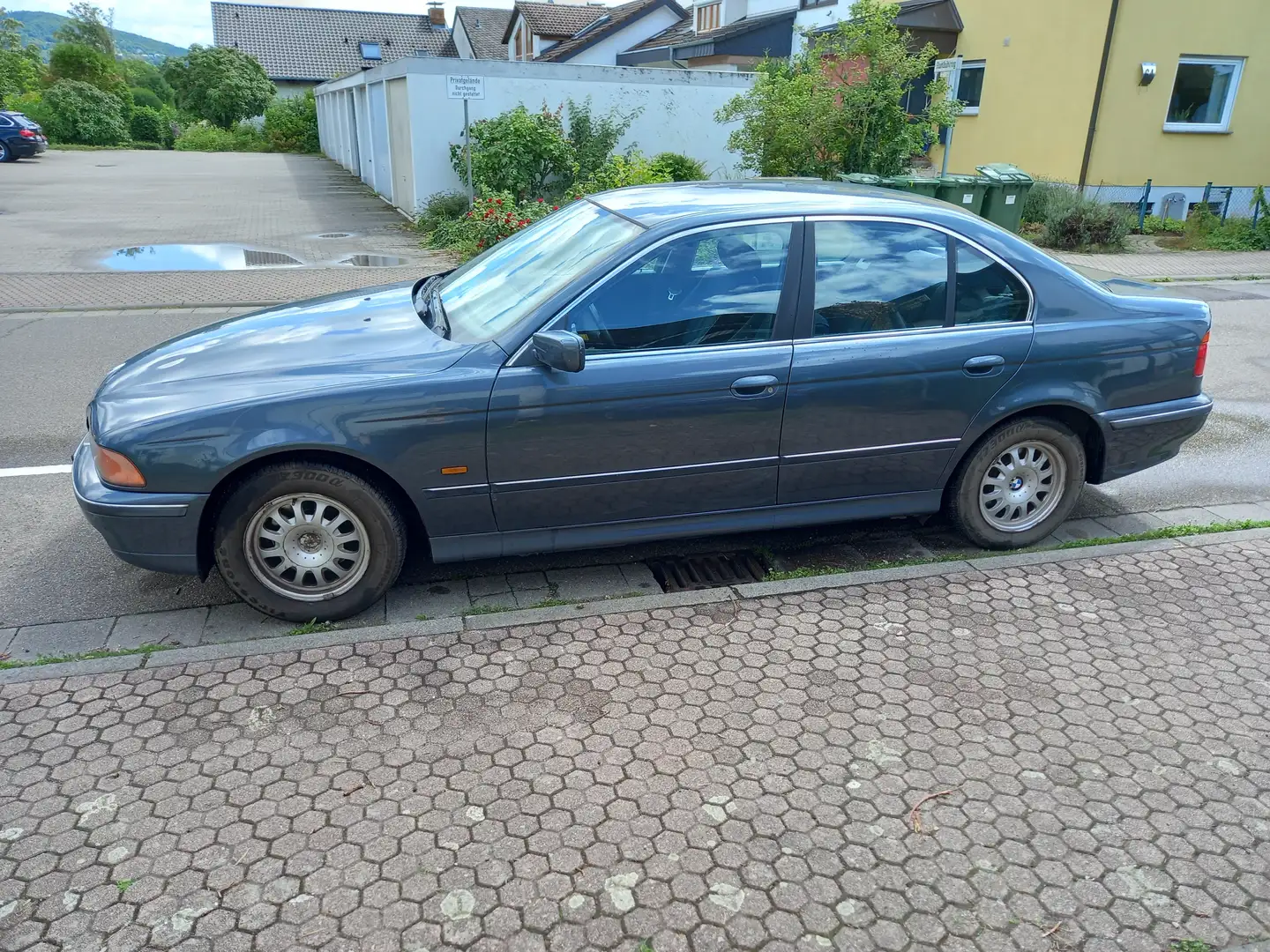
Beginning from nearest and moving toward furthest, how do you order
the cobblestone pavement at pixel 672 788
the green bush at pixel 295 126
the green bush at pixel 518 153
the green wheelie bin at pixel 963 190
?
the cobblestone pavement at pixel 672 788 → the green wheelie bin at pixel 963 190 → the green bush at pixel 518 153 → the green bush at pixel 295 126

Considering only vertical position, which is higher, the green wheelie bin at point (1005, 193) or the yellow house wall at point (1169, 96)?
the yellow house wall at point (1169, 96)

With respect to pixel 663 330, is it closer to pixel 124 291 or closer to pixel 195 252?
pixel 124 291

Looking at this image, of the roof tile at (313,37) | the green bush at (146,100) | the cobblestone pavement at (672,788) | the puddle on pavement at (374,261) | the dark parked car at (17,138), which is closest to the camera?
the cobblestone pavement at (672,788)

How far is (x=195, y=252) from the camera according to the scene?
14180 millimetres

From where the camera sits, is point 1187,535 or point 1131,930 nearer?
point 1131,930

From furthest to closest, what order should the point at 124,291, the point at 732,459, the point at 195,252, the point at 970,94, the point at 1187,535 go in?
the point at 970,94 < the point at 195,252 < the point at 124,291 < the point at 1187,535 < the point at 732,459

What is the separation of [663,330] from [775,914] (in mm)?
2310

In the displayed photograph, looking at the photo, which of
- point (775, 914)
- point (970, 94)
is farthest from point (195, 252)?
point (970, 94)

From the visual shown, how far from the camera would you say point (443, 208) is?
52.5 feet

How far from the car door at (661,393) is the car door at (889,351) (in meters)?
0.12

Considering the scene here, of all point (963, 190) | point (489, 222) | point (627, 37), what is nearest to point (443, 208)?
point (489, 222)

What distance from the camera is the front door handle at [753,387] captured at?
13.2ft

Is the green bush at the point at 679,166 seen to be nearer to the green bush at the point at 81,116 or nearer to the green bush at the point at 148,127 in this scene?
the green bush at the point at 81,116

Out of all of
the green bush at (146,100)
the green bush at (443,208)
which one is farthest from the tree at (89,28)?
the green bush at (443,208)
